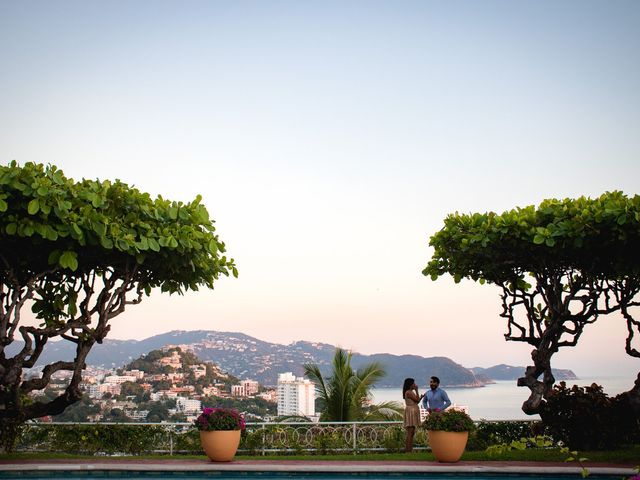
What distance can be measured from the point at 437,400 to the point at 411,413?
65 centimetres

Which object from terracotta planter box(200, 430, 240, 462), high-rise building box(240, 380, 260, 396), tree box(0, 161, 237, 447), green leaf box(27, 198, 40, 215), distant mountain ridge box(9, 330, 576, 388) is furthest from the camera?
distant mountain ridge box(9, 330, 576, 388)

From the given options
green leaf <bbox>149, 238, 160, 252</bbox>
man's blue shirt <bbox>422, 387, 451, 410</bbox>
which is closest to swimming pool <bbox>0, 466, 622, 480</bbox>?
man's blue shirt <bbox>422, 387, 451, 410</bbox>

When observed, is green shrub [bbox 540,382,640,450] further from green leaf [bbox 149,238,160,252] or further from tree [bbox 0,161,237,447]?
green leaf [bbox 149,238,160,252]

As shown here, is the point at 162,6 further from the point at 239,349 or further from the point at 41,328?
the point at 239,349

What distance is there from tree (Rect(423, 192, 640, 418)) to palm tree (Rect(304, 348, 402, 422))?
5245 millimetres

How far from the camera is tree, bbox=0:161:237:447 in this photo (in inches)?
473

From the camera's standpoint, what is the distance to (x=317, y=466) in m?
13.2

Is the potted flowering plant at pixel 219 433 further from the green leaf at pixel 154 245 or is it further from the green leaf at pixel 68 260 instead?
the green leaf at pixel 68 260

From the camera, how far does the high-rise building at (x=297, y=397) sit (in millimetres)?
21016

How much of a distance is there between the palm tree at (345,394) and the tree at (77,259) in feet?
23.3

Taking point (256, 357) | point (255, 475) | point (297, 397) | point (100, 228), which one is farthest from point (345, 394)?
point (256, 357)

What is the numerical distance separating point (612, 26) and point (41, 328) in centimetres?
1668

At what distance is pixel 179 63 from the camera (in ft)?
64.8

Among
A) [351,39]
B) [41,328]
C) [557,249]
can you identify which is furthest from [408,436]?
[351,39]
